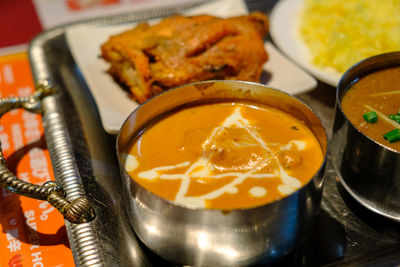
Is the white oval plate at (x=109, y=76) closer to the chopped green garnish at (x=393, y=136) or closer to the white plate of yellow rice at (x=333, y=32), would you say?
the white plate of yellow rice at (x=333, y=32)

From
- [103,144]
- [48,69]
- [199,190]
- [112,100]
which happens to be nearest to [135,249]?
[199,190]

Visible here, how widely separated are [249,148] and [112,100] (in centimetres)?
116

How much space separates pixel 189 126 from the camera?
205cm

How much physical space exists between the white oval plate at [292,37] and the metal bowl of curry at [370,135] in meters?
0.40

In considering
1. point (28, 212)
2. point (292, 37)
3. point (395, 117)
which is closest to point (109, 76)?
point (28, 212)

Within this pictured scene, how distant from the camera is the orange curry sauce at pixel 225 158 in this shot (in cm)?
164

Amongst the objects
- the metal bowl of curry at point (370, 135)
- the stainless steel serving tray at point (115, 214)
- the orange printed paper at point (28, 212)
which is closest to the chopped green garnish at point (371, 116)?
the metal bowl of curry at point (370, 135)

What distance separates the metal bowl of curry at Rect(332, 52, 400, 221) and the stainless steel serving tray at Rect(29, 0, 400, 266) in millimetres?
115

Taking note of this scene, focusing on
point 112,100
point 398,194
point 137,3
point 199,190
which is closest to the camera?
point 199,190

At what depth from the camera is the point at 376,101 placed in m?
2.10

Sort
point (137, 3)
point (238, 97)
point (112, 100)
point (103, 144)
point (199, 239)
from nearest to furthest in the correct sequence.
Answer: point (199, 239), point (238, 97), point (103, 144), point (112, 100), point (137, 3)

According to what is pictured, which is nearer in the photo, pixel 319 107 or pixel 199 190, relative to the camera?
pixel 199 190

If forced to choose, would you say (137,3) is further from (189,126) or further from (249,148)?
(249,148)

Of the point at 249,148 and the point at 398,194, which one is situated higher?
the point at 249,148
